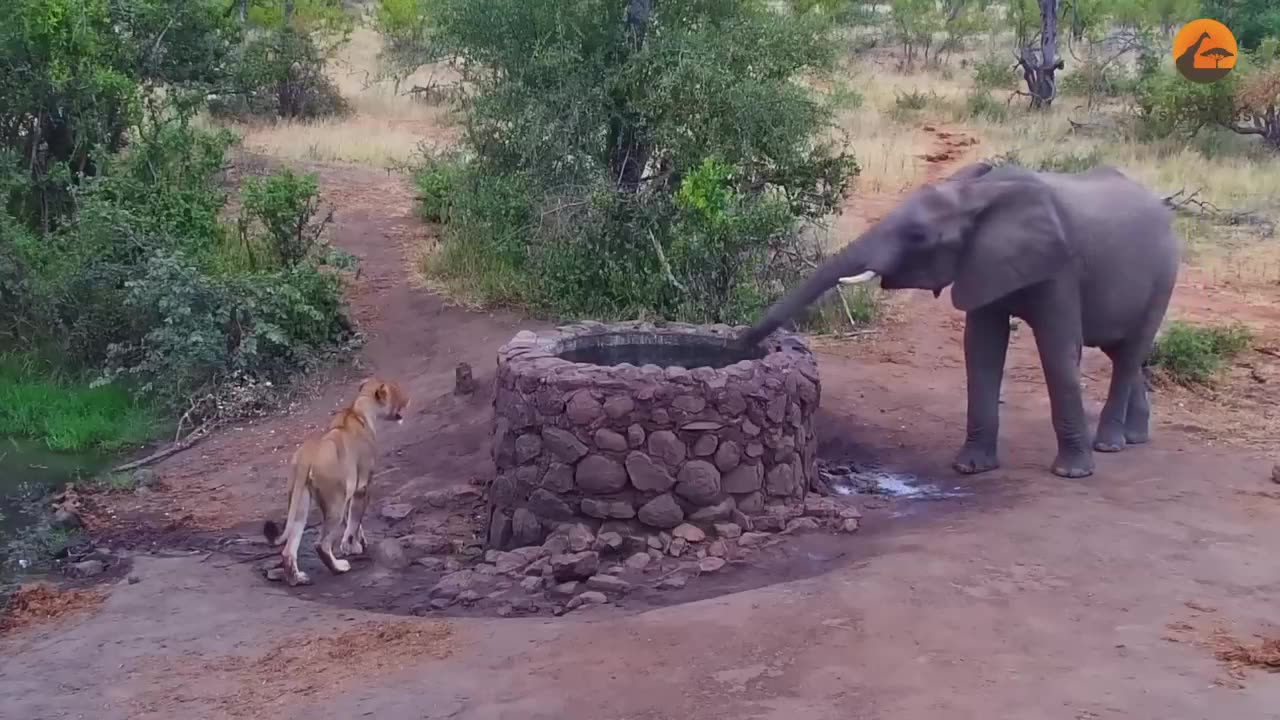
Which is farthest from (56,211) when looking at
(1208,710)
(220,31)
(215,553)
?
(1208,710)

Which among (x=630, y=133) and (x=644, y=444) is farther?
(x=630, y=133)

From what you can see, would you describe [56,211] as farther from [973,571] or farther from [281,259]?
[973,571]

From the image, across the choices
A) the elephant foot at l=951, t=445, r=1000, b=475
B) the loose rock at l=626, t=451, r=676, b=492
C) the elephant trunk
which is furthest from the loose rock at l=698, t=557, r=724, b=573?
the elephant foot at l=951, t=445, r=1000, b=475

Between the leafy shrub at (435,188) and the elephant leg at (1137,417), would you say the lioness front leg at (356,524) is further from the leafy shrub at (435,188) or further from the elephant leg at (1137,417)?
the leafy shrub at (435,188)

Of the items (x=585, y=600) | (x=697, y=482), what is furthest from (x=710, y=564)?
(x=585, y=600)

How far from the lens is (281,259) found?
42.6 ft

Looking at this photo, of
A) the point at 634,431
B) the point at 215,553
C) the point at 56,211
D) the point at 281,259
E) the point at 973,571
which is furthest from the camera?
the point at 56,211

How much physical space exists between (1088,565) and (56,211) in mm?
11214

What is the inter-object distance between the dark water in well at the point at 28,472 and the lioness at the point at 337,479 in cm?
236

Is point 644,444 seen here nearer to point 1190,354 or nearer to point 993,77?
point 1190,354

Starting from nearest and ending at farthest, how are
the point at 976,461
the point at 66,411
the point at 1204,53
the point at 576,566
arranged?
1. the point at 576,566
2. the point at 976,461
3. the point at 66,411
4. the point at 1204,53

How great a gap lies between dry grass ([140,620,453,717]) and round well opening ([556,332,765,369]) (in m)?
2.55

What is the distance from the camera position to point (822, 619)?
611 cm

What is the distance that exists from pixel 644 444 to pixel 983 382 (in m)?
2.38
